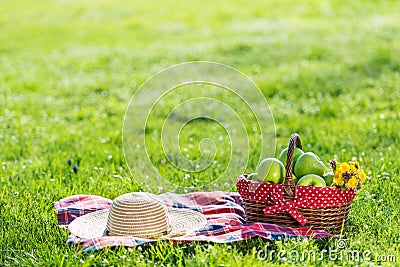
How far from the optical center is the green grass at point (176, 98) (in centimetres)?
437

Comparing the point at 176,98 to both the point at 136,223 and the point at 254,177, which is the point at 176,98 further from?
the point at 136,223

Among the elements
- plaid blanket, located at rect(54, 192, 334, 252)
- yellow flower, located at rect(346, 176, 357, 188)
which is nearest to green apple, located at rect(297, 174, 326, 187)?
yellow flower, located at rect(346, 176, 357, 188)

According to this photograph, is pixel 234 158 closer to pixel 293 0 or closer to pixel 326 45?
pixel 326 45

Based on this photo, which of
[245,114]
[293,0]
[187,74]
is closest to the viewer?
[245,114]

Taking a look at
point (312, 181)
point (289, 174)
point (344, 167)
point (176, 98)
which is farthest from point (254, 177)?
point (176, 98)

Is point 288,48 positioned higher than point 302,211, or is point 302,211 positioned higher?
point 288,48

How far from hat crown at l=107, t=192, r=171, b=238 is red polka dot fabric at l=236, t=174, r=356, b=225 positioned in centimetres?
77

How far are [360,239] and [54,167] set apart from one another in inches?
134

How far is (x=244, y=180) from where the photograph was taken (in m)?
4.53

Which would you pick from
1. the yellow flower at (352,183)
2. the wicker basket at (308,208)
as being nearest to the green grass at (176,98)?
the wicker basket at (308,208)

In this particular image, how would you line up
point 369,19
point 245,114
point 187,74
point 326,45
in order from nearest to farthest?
point 245,114, point 187,74, point 326,45, point 369,19

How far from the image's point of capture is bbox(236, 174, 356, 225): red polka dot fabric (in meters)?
4.30

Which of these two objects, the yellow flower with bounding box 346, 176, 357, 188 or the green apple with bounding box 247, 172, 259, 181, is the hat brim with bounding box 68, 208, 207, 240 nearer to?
the green apple with bounding box 247, 172, 259, 181

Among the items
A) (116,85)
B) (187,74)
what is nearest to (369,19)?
(187,74)
